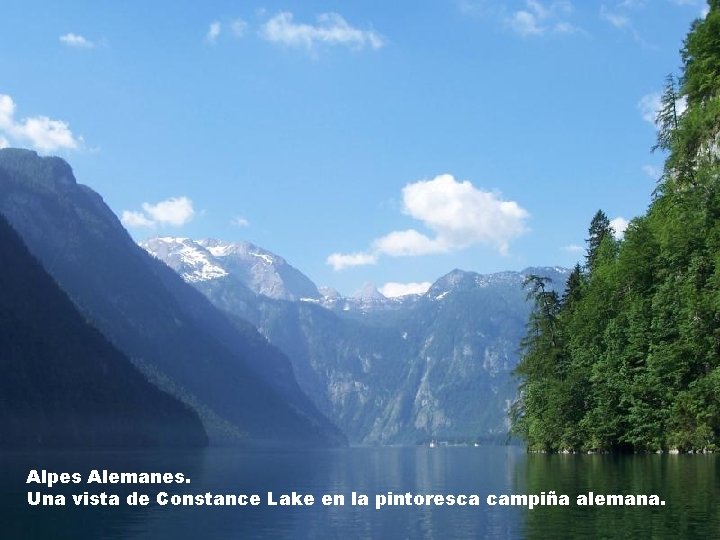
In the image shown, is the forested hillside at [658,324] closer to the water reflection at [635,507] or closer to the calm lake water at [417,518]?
the water reflection at [635,507]

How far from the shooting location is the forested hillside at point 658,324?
70062 mm

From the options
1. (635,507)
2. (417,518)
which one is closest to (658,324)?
(635,507)

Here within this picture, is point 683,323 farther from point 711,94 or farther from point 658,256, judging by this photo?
point 711,94

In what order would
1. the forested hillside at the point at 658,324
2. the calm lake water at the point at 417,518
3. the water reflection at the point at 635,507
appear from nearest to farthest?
the water reflection at the point at 635,507
the calm lake water at the point at 417,518
the forested hillside at the point at 658,324

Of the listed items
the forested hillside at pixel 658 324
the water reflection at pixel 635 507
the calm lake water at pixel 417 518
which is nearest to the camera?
the water reflection at pixel 635 507

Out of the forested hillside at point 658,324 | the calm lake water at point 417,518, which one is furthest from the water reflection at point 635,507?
the forested hillside at point 658,324

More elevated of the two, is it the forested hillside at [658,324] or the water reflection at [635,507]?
the forested hillside at [658,324]

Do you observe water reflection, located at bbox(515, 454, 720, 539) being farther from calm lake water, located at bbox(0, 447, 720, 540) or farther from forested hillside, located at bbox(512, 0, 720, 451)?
forested hillside, located at bbox(512, 0, 720, 451)

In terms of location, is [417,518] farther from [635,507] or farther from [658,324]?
[658,324]

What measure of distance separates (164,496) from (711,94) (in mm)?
61143

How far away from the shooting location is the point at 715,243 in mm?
68188

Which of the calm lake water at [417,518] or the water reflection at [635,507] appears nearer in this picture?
the water reflection at [635,507]

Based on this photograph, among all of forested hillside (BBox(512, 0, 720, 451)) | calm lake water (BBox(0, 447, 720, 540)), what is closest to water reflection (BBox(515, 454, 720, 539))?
calm lake water (BBox(0, 447, 720, 540))

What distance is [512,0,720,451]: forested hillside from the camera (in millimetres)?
70062
